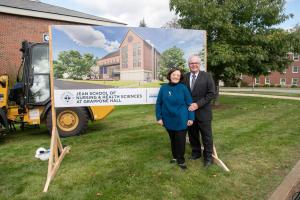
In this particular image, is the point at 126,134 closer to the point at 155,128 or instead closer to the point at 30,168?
the point at 155,128

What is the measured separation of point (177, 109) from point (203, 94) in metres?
0.53

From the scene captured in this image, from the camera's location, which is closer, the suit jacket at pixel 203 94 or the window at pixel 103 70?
the suit jacket at pixel 203 94

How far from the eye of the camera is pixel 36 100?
7.70 metres

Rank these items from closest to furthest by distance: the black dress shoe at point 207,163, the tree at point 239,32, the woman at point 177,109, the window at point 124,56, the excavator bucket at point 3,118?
the woman at point 177,109 → the black dress shoe at point 207,163 → the window at point 124,56 → the excavator bucket at point 3,118 → the tree at point 239,32

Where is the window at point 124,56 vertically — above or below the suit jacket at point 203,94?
above

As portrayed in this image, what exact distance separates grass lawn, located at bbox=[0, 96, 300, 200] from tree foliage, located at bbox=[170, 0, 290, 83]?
4.25m

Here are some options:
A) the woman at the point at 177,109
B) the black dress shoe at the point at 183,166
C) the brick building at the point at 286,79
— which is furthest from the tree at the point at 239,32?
the brick building at the point at 286,79

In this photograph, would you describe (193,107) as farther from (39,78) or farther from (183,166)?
(39,78)

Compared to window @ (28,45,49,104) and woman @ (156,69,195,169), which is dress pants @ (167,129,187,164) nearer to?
woman @ (156,69,195,169)

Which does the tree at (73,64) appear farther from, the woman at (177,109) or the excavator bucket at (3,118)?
the excavator bucket at (3,118)

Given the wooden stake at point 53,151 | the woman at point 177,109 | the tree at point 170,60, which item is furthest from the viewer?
the tree at point 170,60

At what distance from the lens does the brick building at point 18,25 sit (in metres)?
20.0

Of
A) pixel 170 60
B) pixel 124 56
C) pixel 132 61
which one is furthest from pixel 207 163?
pixel 124 56

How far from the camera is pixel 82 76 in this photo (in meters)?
6.24
